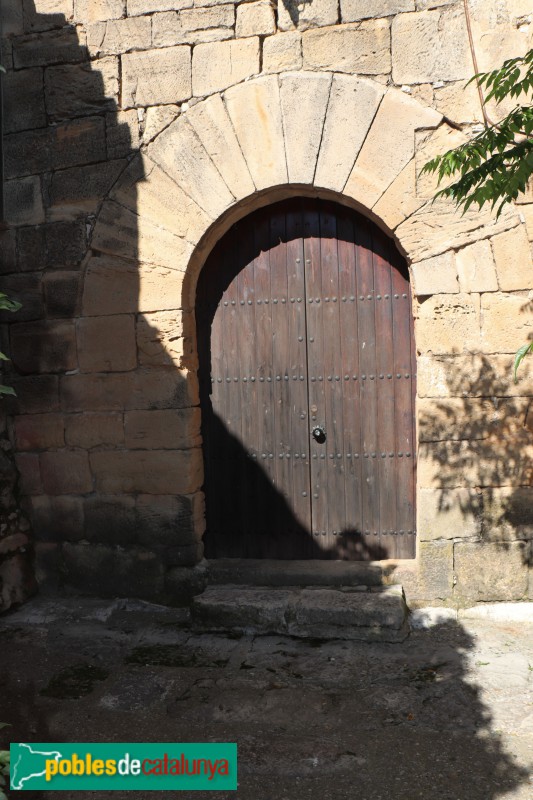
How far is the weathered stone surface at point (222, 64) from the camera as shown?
428 centimetres

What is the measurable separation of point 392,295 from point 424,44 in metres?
1.42

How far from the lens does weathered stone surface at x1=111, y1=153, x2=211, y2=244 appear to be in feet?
14.4

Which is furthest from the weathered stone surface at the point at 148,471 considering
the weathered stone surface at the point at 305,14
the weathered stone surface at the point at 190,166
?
the weathered stone surface at the point at 305,14

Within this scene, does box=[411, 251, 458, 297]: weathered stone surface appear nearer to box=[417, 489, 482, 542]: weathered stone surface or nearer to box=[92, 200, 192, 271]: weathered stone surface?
box=[417, 489, 482, 542]: weathered stone surface

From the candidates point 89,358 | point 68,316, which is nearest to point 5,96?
point 68,316

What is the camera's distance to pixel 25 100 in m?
4.64

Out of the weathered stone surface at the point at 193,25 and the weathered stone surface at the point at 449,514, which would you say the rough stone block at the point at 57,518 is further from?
the weathered stone surface at the point at 193,25

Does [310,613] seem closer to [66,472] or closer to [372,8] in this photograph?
[66,472]

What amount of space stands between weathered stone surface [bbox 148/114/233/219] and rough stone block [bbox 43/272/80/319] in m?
0.89

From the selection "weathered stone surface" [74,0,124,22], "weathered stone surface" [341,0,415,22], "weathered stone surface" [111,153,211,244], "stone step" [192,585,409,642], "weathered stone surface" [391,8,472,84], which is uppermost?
"weathered stone surface" [74,0,124,22]

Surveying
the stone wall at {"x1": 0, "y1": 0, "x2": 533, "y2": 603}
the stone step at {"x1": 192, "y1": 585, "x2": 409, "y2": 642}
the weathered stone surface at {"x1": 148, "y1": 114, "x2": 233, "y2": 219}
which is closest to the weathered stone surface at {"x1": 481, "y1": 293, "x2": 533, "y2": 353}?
the stone wall at {"x1": 0, "y1": 0, "x2": 533, "y2": 603}

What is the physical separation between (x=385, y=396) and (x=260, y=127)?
179 cm

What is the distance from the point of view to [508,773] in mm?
2682

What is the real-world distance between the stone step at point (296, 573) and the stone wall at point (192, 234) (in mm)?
176
